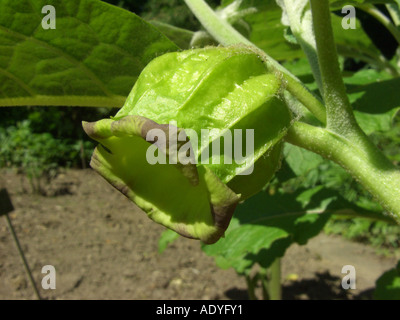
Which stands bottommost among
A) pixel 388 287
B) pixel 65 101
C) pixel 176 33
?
pixel 388 287

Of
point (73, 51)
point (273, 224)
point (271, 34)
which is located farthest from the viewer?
point (273, 224)

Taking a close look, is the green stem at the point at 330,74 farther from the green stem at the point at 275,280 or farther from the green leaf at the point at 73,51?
the green stem at the point at 275,280

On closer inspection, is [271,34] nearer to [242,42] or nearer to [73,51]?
[242,42]

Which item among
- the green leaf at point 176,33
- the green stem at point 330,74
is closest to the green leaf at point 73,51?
the green stem at point 330,74

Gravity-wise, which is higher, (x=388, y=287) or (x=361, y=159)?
(x=361, y=159)

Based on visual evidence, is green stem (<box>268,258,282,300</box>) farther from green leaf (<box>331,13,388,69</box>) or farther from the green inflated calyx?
the green inflated calyx

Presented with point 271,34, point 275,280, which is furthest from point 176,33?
Answer: point 275,280
